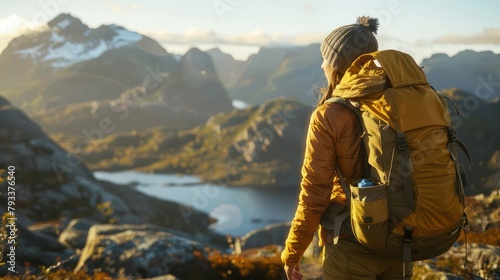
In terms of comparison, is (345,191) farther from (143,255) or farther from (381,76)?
(143,255)

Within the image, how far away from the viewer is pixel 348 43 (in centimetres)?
430

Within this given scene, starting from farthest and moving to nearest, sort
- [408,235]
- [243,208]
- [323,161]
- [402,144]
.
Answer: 1. [243,208]
2. [323,161]
3. [408,235]
4. [402,144]

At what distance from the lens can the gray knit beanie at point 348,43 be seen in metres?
4.31

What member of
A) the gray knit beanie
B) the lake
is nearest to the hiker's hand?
the gray knit beanie

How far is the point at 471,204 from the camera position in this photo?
20547 millimetres

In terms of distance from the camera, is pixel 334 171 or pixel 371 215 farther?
pixel 334 171

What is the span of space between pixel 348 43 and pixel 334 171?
1447 mm

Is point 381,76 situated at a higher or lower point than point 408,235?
higher

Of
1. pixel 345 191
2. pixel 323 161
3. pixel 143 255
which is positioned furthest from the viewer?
pixel 143 255

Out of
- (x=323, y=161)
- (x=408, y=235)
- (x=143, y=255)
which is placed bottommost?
(x=143, y=255)

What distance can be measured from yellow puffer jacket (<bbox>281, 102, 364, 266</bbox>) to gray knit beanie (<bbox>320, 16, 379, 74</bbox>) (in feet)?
2.23

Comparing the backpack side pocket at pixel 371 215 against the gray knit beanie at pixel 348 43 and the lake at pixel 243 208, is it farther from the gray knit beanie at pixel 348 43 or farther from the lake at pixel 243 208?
the lake at pixel 243 208

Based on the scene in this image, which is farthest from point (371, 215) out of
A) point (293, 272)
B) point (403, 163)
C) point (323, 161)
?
point (293, 272)

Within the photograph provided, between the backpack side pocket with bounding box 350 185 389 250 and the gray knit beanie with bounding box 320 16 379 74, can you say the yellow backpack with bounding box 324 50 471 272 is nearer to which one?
the backpack side pocket with bounding box 350 185 389 250
